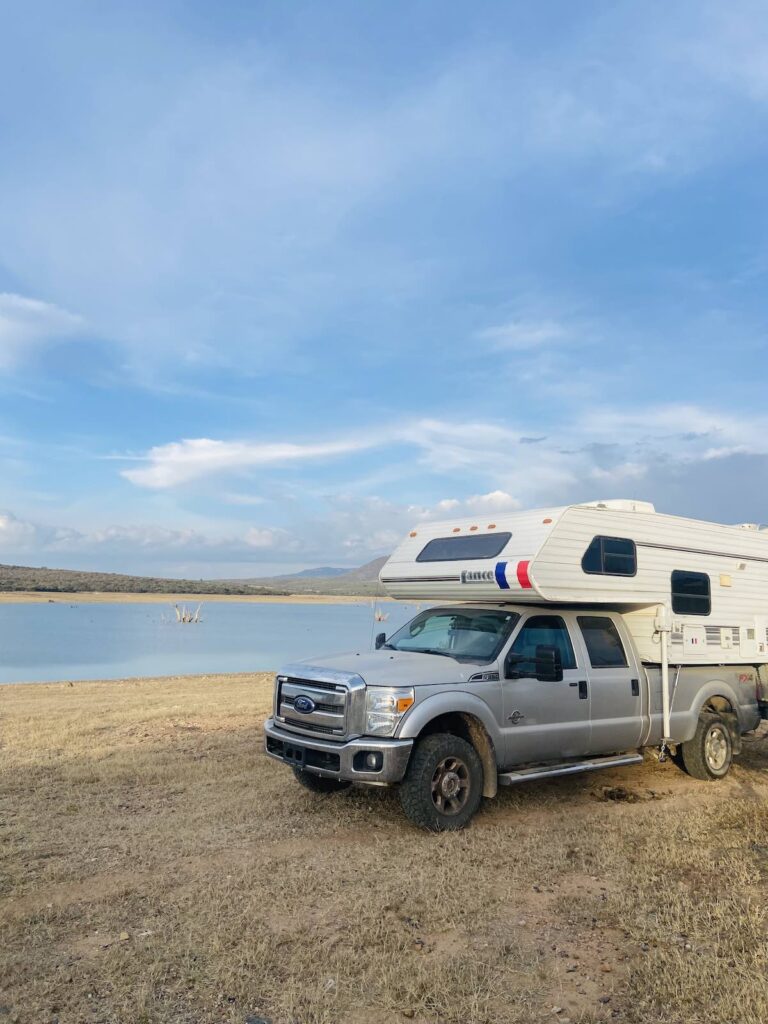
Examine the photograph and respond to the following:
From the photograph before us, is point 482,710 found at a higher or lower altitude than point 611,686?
lower

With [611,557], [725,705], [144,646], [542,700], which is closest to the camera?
[542,700]

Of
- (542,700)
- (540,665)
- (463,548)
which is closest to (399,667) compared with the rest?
(540,665)

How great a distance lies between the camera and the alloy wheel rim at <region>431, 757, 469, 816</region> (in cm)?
644

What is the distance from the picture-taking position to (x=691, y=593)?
28.7ft

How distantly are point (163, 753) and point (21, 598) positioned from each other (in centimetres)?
6868

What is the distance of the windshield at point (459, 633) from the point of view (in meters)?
7.31

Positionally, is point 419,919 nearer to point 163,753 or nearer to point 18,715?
point 163,753

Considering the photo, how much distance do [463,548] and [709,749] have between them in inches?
138

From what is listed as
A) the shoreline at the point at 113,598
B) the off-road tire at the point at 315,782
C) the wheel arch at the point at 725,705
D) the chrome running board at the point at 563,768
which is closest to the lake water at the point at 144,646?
the wheel arch at the point at 725,705

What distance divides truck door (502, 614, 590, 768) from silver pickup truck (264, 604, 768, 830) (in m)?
0.01

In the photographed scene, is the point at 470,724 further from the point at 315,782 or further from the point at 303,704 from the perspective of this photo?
the point at 315,782

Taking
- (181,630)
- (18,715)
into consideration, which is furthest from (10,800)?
(181,630)

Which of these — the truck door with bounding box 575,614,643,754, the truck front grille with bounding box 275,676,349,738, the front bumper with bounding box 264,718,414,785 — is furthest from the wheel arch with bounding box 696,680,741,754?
the truck front grille with bounding box 275,676,349,738

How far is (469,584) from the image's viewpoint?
296 inches
